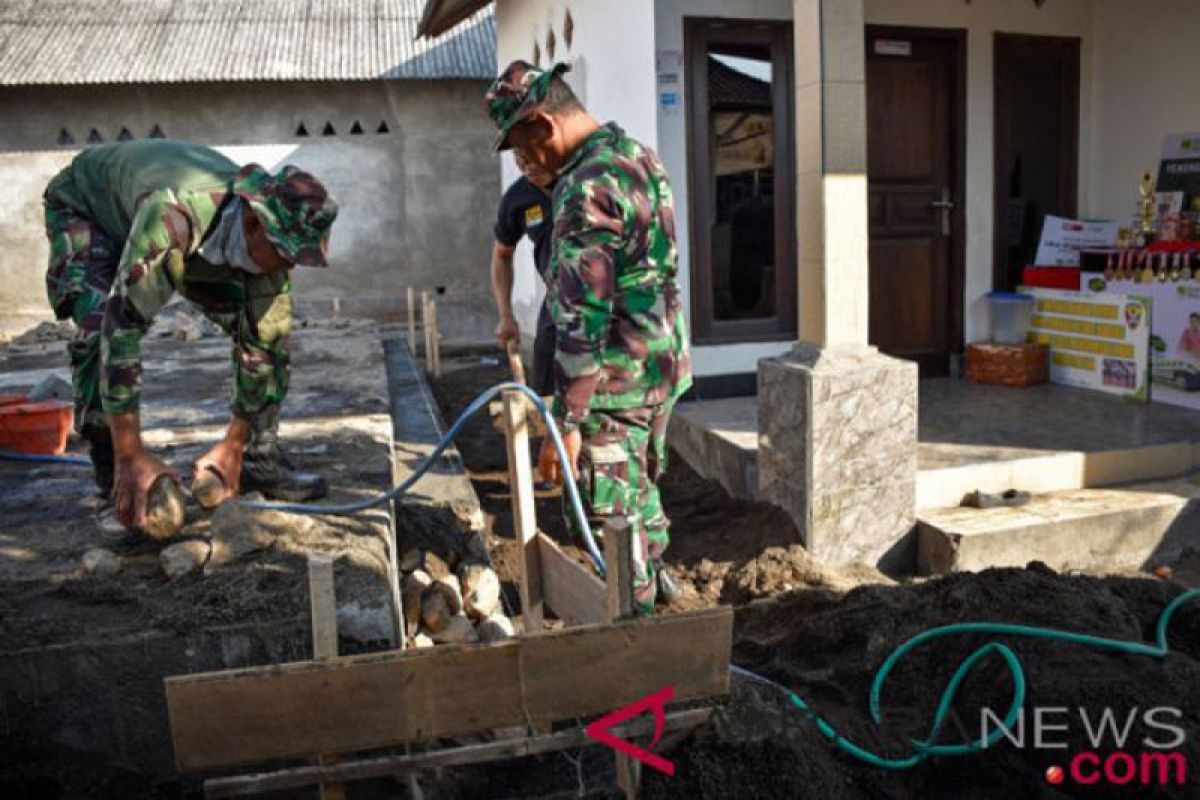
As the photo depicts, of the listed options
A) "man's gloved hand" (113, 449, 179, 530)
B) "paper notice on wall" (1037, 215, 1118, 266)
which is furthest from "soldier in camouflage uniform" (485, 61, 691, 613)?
"paper notice on wall" (1037, 215, 1118, 266)

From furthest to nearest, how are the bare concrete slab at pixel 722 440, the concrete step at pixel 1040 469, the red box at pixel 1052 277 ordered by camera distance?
the red box at pixel 1052 277, the bare concrete slab at pixel 722 440, the concrete step at pixel 1040 469

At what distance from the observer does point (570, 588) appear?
2.84 metres

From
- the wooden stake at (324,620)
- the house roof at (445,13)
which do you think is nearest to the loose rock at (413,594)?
the wooden stake at (324,620)

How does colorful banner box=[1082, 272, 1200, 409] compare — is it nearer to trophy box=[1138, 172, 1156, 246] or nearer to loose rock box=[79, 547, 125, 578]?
trophy box=[1138, 172, 1156, 246]

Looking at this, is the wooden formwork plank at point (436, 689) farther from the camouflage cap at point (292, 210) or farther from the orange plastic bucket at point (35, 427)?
the orange plastic bucket at point (35, 427)

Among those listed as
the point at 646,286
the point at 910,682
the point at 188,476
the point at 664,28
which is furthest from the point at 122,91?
the point at 910,682

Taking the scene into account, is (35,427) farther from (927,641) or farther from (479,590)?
(927,641)

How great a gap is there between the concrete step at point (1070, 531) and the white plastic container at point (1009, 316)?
2.32 meters

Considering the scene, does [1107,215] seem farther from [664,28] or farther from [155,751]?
[155,751]

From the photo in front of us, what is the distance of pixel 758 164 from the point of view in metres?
6.84

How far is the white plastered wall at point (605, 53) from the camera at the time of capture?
6.49 m

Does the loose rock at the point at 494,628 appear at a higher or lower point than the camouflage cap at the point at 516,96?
lower

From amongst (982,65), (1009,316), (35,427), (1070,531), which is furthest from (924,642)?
(982,65)

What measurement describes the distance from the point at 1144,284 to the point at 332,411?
15.7ft
